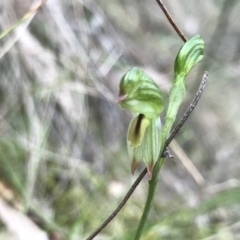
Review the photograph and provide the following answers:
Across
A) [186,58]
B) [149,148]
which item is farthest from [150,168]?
[186,58]

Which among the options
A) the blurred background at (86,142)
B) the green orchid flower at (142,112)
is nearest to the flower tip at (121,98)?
the green orchid flower at (142,112)

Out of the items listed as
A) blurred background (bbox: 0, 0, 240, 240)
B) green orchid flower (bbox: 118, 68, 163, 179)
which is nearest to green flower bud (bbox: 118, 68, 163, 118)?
green orchid flower (bbox: 118, 68, 163, 179)

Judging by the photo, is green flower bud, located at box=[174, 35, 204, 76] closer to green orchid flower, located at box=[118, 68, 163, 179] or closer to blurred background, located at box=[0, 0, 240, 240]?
green orchid flower, located at box=[118, 68, 163, 179]

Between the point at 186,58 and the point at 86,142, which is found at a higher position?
the point at 86,142

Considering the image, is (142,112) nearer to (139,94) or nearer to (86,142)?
(139,94)

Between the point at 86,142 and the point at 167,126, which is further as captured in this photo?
the point at 86,142

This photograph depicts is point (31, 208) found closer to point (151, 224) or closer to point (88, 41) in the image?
point (151, 224)

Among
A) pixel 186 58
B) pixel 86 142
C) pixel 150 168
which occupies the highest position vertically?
pixel 86 142
